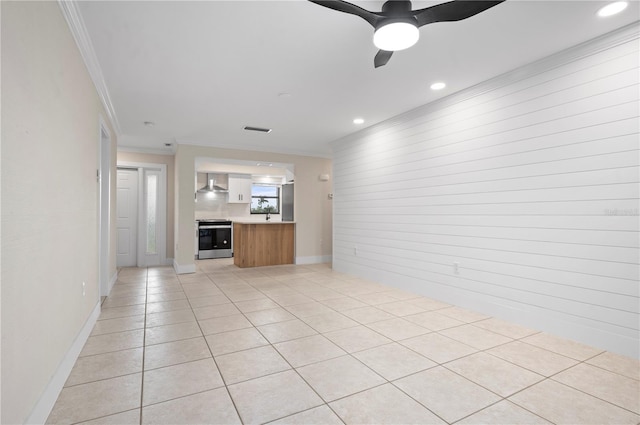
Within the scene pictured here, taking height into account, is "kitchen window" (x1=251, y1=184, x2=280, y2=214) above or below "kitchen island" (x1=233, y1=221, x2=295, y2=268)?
above

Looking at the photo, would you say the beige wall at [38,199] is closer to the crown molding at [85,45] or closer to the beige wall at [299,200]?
the crown molding at [85,45]

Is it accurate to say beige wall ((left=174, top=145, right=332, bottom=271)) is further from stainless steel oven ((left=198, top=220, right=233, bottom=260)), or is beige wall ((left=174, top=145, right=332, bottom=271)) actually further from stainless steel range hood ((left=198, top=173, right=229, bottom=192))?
A: stainless steel range hood ((left=198, top=173, right=229, bottom=192))

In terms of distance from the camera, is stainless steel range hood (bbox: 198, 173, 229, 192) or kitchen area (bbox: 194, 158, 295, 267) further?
stainless steel range hood (bbox: 198, 173, 229, 192)

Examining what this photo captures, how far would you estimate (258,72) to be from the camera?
10.8 feet

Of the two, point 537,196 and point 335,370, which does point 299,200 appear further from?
point 335,370

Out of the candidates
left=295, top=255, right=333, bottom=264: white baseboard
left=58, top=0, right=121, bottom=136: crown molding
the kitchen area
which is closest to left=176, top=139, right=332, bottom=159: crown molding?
the kitchen area

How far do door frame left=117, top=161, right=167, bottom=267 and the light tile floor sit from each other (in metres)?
3.31

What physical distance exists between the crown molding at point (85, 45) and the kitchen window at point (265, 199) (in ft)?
19.2

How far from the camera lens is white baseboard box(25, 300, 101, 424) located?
166cm

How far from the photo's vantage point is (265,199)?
1005cm

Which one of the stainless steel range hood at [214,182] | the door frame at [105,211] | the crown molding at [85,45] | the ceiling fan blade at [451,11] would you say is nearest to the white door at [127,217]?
the stainless steel range hood at [214,182]

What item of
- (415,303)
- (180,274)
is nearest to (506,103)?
(415,303)

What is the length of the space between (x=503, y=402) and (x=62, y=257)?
2.99m

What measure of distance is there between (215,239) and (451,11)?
24.8 ft
